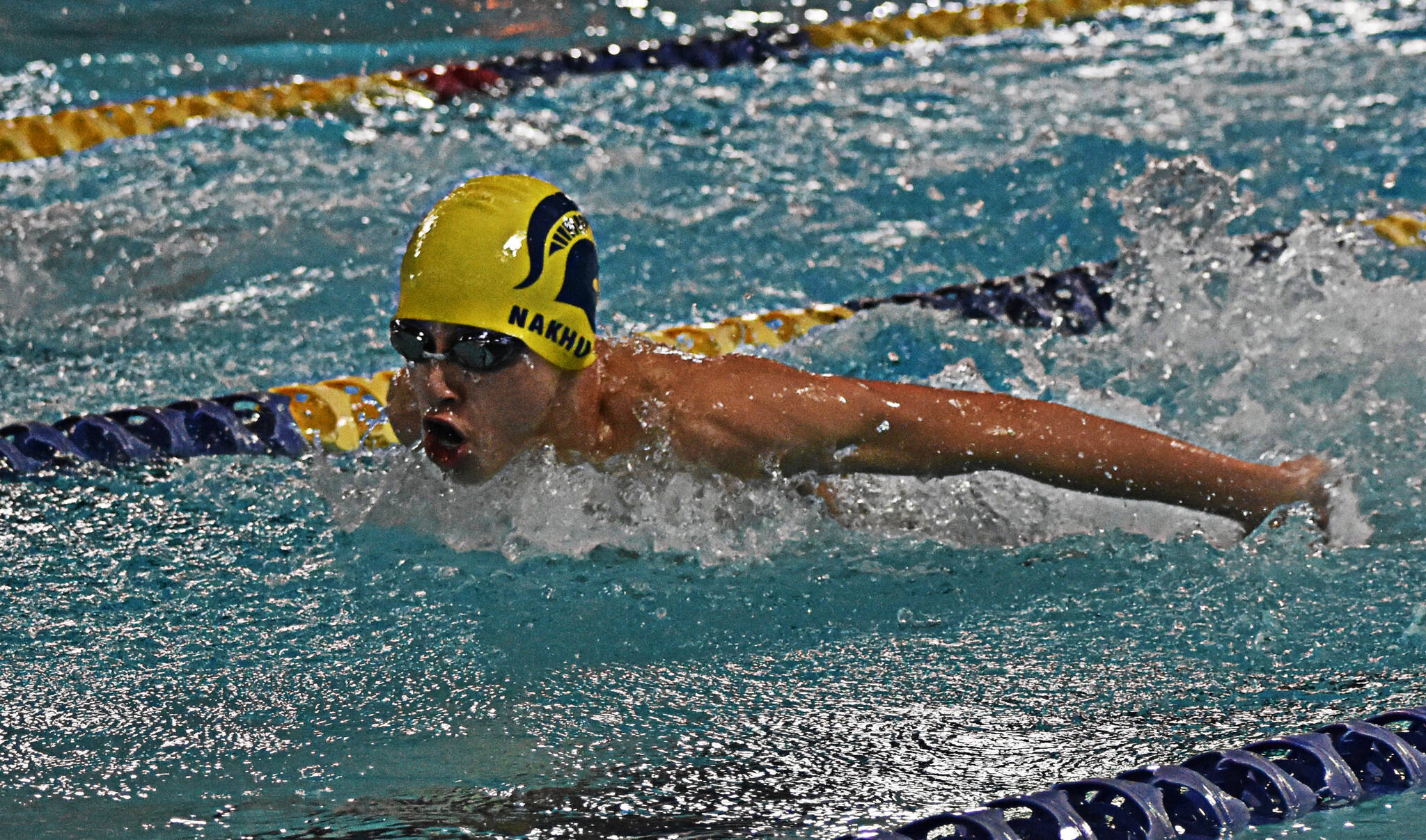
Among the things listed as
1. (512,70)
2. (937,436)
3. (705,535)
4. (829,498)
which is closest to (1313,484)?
(937,436)

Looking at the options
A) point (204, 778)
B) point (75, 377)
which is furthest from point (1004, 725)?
point (75, 377)

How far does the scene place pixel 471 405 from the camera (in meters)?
2.33

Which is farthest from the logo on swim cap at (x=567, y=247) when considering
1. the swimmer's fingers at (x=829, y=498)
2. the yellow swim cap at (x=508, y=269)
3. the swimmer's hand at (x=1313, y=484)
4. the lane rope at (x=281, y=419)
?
the swimmer's hand at (x=1313, y=484)

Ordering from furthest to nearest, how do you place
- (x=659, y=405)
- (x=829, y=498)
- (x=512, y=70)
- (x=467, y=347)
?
(x=512, y=70) < (x=829, y=498) < (x=659, y=405) < (x=467, y=347)

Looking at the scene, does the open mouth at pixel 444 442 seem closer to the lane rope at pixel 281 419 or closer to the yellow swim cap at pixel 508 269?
the yellow swim cap at pixel 508 269

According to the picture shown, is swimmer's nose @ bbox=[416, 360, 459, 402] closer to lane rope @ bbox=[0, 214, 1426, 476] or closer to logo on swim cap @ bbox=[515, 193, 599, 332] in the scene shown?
logo on swim cap @ bbox=[515, 193, 599, 332]

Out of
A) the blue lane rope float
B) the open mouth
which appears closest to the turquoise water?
the blue lane rope float

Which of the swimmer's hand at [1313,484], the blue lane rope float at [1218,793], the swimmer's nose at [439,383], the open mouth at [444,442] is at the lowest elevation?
the blue lane rope float at [1218,793]

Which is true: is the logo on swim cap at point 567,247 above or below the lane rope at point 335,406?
above

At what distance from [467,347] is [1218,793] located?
124 cm

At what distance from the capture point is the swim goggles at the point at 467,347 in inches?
90.4

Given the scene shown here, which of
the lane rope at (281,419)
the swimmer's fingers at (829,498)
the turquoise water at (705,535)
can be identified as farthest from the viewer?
the lane rope at (281,419)

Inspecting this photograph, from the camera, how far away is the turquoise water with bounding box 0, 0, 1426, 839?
6.47 feet

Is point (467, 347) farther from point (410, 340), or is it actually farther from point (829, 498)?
point (829, 498)
